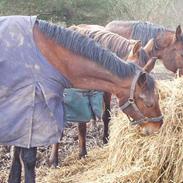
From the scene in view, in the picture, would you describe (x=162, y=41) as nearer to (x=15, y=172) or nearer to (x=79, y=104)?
(x=79, y=104)

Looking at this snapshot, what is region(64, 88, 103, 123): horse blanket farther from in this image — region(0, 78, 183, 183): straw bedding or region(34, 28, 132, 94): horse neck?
region(34, 28, 132, 94): horse neck

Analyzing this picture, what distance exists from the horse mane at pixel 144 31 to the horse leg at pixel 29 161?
2.91m

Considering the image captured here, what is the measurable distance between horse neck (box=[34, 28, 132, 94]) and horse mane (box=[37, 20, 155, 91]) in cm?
3

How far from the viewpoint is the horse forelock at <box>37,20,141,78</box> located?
300 centimetres

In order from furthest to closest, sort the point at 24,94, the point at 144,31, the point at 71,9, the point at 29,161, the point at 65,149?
the point at 71,9, the point at 144,31, the point at 65,149, the point at 29,161, the point at 24,94

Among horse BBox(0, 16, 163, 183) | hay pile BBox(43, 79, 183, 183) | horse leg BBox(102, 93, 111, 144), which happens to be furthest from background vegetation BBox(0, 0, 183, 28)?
horse BBox(0, 16, 163, 183)

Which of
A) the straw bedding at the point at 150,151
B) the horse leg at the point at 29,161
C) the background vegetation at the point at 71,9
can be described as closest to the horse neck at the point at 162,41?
the straw bedding at the point at 150,151

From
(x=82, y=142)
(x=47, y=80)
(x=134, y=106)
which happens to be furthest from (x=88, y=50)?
(x=82, y=142)

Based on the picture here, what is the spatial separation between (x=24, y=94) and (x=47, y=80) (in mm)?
189

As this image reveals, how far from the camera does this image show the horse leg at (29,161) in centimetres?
296

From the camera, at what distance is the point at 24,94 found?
9.35 feet

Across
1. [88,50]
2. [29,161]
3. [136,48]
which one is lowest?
[29,161]

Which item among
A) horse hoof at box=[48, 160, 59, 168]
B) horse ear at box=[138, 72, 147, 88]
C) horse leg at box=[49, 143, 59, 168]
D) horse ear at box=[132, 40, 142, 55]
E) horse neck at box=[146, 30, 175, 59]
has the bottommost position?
horse hoof at box=[48, 160, 59, 168]

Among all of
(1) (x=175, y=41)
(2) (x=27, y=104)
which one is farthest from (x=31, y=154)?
(1) (x=175, y=41)
